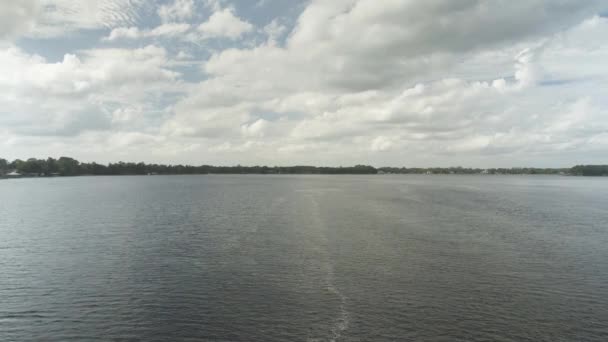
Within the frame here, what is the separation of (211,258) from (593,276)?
101ft

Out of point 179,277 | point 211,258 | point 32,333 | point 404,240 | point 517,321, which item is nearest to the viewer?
point 32,333

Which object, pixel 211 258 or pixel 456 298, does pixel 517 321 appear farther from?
pixel 211 258

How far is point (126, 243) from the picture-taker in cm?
3800

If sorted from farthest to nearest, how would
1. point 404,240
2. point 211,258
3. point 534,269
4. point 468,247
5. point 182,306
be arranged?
point 404,240 → point 468,247 → point 211,258 → point 534,269 → point 182,306

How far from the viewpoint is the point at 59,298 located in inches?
902

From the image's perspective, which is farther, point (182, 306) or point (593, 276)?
point (593, 276)

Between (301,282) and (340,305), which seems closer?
(340,305)

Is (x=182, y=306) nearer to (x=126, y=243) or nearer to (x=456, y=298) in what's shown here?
(x=456, y=298)

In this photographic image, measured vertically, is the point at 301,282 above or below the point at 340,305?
above

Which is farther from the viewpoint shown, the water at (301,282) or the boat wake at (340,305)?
the water at (301,282)

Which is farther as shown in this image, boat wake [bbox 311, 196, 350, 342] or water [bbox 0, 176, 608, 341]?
water [bbox 0, 176, 608, 341]

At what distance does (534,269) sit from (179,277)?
1110 inches

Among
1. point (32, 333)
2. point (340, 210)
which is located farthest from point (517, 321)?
point (340, 210)

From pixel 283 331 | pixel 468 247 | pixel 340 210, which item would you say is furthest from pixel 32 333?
pixel 340 210
